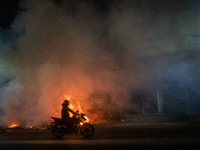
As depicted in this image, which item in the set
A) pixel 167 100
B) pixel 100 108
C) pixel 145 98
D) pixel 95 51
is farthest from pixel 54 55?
pixel 167 100

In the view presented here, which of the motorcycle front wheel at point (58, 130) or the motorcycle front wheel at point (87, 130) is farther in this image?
the motorcycle front wheel at point (58, 130)

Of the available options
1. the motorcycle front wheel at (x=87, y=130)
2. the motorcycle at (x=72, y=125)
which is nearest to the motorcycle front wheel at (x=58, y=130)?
the motorcycle at (x=72, y=125)

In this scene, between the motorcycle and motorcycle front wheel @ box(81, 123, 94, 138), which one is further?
the motorcycle

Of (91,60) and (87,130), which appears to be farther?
(91,60)

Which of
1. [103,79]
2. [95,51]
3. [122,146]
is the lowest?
[122,146]

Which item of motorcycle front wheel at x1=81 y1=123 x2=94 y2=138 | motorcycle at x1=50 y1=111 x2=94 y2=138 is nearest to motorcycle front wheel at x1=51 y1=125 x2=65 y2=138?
motorcycle at x1=50 y1=111 x2=94 y2=138

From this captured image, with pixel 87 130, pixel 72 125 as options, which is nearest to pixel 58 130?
pixel 72 125

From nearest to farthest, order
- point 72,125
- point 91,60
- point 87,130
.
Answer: point 87,130 → point 72,125 → point 91,60

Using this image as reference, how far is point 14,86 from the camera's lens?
13305 millimetres

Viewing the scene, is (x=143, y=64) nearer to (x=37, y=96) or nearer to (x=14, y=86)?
(x=37, y=96)

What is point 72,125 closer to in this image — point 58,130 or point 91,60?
point 58,130

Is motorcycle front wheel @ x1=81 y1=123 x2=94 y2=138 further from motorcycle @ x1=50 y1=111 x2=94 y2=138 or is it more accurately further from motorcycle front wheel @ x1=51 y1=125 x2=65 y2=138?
motorcycle front wheel @ x1=51 y1=125 x2=65 y2=138

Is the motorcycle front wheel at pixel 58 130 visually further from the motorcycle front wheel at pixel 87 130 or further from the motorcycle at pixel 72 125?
the motorcycle front wheel at pixel 87 130

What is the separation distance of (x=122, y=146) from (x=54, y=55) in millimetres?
9589
